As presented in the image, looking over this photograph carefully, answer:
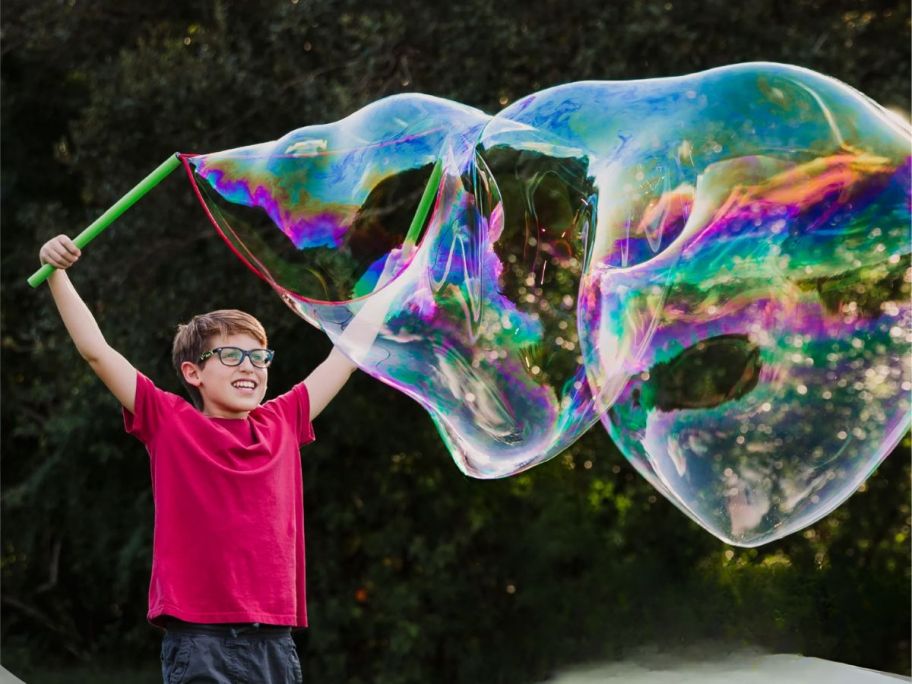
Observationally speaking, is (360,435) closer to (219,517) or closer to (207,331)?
(207,331)

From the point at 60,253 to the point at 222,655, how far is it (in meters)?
0.77

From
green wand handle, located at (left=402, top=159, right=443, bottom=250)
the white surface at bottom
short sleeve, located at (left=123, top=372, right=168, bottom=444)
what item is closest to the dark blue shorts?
short sleeve, located at (left=123, top=372, right=168, bottom=444)

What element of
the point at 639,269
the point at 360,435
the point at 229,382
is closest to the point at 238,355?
the point at 229,382

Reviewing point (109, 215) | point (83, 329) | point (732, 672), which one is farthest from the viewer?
point (732, 672)

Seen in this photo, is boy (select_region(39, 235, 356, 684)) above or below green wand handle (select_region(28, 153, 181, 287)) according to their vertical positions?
below

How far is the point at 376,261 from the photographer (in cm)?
299

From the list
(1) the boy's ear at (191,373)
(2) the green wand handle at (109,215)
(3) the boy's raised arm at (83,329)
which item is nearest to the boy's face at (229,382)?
(1) the boy's ear at (191,373)

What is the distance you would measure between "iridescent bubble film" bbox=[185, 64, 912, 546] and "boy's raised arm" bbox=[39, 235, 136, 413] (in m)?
0.48

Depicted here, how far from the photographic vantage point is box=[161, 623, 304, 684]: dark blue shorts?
234 cm

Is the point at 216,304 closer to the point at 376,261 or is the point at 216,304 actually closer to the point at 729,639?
the point at 729,639

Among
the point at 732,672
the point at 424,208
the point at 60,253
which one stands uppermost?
the point at 424,208

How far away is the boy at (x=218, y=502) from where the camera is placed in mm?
2375

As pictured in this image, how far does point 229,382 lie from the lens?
255 cm

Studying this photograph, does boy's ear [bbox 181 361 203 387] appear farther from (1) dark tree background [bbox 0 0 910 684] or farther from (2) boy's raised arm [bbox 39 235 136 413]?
(1) dark tree background [bbox 0 0 910 684]
